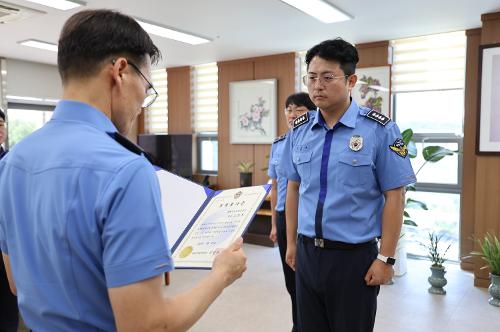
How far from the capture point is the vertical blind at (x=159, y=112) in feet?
23.3

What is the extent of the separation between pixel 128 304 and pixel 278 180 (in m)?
2.36

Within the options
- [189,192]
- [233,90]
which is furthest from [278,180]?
[233,90]

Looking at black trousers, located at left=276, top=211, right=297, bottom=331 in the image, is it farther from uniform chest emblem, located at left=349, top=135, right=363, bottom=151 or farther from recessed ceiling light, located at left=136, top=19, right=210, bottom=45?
recessed ceiling light, located at left=136, top=19, right=210, bottom=45

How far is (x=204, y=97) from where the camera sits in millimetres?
6648

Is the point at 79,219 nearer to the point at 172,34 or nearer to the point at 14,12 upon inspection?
the point at 14,12

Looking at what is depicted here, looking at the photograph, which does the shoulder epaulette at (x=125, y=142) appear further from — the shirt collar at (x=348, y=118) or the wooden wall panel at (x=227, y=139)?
the wooden wall panel at (x=227, y=139)

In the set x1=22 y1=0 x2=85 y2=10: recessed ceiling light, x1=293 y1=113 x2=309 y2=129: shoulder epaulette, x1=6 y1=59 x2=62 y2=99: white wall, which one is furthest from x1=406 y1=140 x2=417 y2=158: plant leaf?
x1=6 y1=59 x2=62 y2=99: white wall

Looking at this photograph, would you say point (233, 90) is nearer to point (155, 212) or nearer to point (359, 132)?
point (359, 132)

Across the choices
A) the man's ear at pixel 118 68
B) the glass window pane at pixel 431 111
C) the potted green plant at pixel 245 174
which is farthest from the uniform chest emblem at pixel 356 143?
the potted green plant at pixel 245 174

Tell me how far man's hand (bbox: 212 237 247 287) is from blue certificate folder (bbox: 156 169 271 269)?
2.3 inches

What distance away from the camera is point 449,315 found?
3.24 meters

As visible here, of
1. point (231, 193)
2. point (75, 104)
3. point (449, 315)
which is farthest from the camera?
point (449, 315)

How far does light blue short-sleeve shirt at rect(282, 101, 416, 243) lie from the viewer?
172cm

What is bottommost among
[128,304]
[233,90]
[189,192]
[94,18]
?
[128,304]
